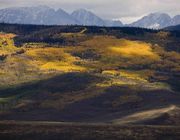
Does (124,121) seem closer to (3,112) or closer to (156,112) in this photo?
(156,112)

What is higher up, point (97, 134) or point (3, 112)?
point (97, 134)

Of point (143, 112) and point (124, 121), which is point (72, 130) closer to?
point (124, 121)

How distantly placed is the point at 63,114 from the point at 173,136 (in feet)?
244

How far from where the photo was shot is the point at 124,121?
17488cm

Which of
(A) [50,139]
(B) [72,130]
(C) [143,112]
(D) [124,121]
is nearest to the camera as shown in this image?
(A) [50,139]

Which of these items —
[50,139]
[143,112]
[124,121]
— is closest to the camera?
[50,139]

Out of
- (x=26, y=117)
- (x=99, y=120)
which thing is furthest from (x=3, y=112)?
(x=99, y=120)

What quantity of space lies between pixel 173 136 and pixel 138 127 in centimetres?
1236

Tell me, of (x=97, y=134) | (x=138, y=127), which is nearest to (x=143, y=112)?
(x=138, y=127)

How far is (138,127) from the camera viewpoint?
140m

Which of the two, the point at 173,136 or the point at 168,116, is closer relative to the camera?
the point at 173,136

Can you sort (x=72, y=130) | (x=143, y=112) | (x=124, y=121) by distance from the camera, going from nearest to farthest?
(x=72, y=130) → (x=124, y=121) → (x=143, y=112)

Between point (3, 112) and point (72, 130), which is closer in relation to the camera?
point (72, 130)

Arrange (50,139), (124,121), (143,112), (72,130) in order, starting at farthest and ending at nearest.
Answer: (143,112), (124,121), (72,130), (50,139)
